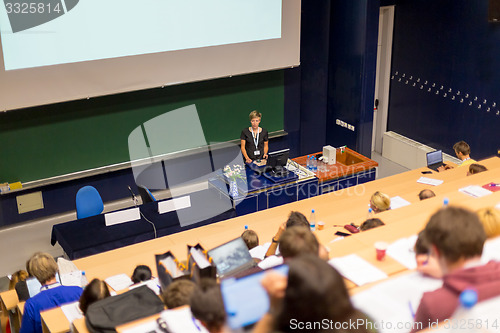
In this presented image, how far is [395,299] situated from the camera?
2.52 m

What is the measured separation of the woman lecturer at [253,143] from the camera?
751 centimetres

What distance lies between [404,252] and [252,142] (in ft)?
14.5

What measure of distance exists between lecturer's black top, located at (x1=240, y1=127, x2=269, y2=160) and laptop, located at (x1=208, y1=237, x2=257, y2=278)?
354cm

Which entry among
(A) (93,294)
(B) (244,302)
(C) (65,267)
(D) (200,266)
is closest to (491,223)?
(B) (244,302)

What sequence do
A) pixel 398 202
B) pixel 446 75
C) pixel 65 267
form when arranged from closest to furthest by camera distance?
pixel 65 267 < pixel 398 202 < pixel 446 75

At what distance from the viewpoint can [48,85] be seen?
6.68 m

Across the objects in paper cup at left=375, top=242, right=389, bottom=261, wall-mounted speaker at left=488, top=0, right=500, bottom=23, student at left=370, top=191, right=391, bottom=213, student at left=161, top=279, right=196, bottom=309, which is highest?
wall-mounted speaker at left=488, top=0, right=500, bottom=23

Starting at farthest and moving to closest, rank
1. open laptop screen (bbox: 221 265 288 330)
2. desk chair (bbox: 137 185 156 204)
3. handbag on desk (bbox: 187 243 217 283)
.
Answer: desk chair (bbox: 137 185 156 204) → handbag on desk (bbox: 187 243 217 283) → open laptop screen (bbox: 221 265 288 330)

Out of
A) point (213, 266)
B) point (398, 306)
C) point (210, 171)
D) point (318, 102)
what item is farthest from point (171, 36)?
point (398, 306)

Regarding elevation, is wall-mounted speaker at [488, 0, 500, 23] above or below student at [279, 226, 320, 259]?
above

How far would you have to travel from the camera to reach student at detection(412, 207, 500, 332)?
2.04 meters

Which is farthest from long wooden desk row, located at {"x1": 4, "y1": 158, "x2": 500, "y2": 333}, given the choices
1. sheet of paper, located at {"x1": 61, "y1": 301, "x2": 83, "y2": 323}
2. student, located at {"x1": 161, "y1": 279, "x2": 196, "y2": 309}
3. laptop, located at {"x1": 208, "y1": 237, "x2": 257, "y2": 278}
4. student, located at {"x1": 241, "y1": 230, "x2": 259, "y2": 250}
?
student, located at {"x1": 161, "y1": 279, "x2": 196, "y2": 309}

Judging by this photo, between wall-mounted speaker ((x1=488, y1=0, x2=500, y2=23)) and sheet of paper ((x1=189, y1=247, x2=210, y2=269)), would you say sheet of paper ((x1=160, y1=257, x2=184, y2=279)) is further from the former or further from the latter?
wall-mounted speaker ((x1=488, y1=0, x2=500, y2=23))

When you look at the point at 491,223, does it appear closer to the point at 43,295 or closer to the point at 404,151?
the point at 43,295
